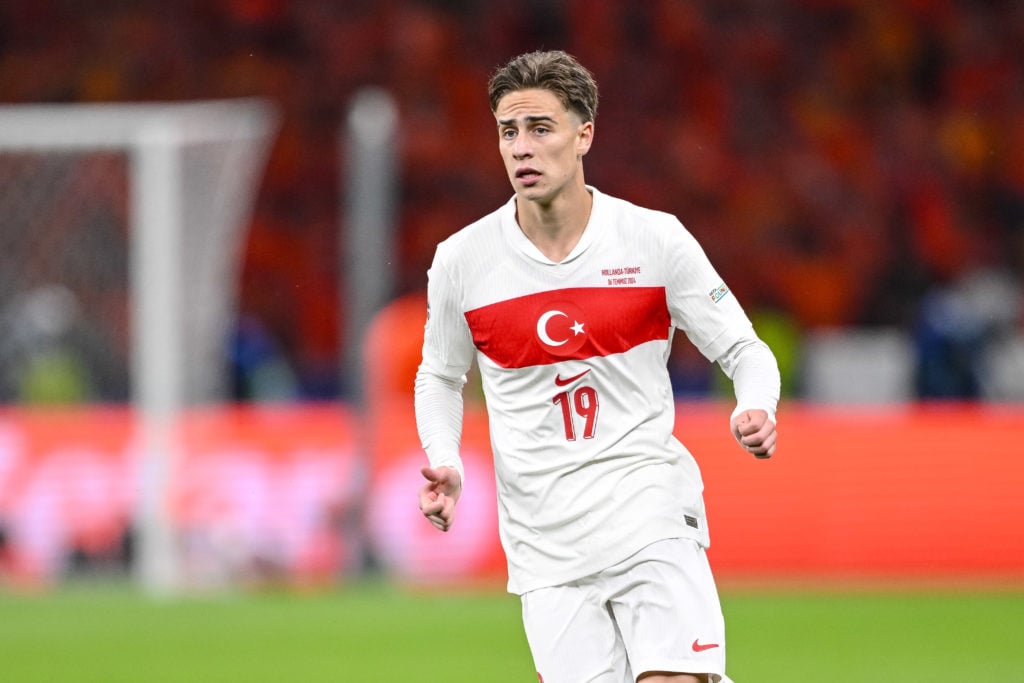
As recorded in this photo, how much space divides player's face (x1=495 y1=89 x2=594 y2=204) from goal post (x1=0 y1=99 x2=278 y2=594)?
847 cm

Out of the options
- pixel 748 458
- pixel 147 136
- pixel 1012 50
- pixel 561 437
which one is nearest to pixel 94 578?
pixel 147 136

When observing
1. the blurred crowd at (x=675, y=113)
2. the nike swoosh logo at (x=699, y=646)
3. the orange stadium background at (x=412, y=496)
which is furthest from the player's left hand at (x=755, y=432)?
the blurred crowd at (x=675, y=113)

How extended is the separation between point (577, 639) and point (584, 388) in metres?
0.64

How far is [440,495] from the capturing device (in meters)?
4.72

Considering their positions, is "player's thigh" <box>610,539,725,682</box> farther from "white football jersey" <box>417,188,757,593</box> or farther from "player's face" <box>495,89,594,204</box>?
"player's face" <box>495,89,594,204</box>

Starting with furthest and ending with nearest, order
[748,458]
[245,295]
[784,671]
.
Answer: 1. [245,295]
2. [748,458]
3. [784,671]

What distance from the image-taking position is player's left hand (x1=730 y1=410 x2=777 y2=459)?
4500 millimetres

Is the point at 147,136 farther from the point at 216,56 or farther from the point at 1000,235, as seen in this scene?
the point at 1000,235

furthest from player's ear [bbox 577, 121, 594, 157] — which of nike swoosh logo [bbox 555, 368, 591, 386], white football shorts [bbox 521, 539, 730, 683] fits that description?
white football shorts [bbox 521, 539, 730, 683]

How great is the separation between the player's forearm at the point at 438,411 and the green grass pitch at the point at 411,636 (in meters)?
3.95

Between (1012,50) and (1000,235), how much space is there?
2369mm

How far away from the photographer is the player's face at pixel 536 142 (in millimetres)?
4793

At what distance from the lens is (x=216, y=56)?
21.2 m

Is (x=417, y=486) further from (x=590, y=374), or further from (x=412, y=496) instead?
(x=590, y=374)
